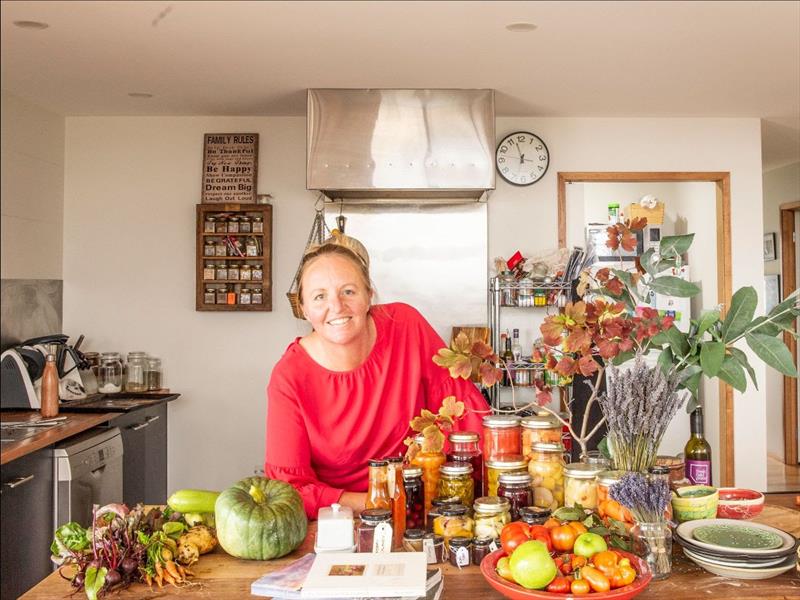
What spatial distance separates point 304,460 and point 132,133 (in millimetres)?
3034

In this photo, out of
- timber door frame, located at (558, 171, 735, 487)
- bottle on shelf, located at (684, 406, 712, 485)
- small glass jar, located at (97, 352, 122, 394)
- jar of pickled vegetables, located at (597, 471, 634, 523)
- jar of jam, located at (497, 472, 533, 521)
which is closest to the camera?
jar of pickled vegetables, located at (597, 471, 634, 523)

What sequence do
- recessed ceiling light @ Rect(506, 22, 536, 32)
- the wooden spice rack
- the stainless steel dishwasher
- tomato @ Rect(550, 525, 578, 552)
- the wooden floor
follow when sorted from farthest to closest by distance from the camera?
the wooden floor → the wooden spice rack → the stainless steel dishwasher → recessed ceiling light @ Rect(506, 22, 536, 32) → tomato @ Rect(550, 525, 578, 552)

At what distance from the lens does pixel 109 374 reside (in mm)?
4176

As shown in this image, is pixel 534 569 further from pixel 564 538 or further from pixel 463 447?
pixel 463 447

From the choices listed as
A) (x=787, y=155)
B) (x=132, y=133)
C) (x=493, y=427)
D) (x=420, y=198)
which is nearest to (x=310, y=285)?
(x=493, y=427)

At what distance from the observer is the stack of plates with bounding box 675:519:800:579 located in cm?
142

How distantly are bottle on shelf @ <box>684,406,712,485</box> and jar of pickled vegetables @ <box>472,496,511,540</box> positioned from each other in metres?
0.61

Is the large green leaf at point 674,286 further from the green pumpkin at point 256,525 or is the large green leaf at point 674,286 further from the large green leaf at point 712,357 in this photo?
the green pumpkin at point 256,525

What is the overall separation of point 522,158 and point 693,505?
306 centimetres

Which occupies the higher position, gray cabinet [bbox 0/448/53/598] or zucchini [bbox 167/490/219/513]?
zucchini [bbox 167/490/219/513]

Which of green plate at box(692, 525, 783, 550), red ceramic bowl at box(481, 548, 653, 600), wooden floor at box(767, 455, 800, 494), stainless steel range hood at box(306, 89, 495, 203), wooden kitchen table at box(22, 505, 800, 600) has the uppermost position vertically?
stainless steel range hood at box(306, 89, 495, 203)

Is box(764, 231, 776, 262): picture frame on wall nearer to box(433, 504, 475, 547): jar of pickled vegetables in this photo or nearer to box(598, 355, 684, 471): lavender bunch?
box(598, 355, 684, 471): lavender bunch

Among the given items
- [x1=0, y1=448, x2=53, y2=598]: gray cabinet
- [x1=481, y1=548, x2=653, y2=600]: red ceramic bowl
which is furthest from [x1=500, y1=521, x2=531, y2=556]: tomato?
[x1=0, y1=448, x2=53, y2=598]: gray cabinet

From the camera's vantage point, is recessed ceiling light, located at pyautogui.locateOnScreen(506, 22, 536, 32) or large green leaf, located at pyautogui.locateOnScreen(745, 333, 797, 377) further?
recessed ceiling light, located at pyautogui.locateOnScreen(506, 22, 536, 32)
